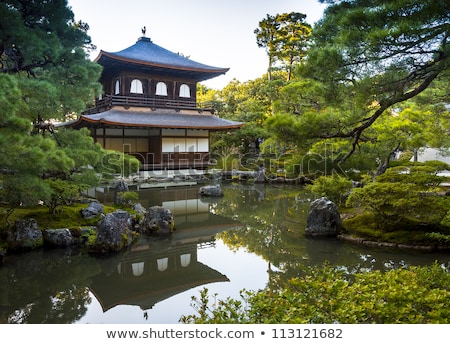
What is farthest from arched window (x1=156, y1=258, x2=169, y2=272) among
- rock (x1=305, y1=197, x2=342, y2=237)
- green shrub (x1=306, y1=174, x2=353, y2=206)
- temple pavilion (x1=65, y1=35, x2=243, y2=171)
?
temple pavilion (x1=65, y1=35, x2=243, y2=171)

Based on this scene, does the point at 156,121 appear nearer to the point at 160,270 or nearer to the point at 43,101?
the point at 43,101

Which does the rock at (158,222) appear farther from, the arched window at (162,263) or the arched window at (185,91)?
the arched window at (185,91)

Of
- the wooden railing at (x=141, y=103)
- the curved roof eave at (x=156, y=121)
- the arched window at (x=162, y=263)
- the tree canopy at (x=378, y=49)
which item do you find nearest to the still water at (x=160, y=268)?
the arched window at (x=162, y=263)

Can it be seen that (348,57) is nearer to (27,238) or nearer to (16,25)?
(16,25)

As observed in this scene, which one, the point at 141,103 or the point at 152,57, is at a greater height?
the point at 152,57

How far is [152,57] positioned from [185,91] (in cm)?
239

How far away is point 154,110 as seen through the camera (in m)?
18.2

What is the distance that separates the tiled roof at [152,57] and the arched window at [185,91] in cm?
113

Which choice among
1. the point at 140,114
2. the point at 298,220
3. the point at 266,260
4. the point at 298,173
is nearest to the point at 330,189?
the point at 298,220

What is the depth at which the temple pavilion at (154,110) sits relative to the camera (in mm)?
17156

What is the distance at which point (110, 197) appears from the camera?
12445mm

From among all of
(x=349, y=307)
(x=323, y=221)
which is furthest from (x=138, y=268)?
(x=349, y=307)

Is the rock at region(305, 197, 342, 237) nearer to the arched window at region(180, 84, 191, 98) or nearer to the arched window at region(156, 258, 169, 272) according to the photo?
the arched window at region(156, 258, 169, 272)

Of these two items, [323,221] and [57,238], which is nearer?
[57,238]
